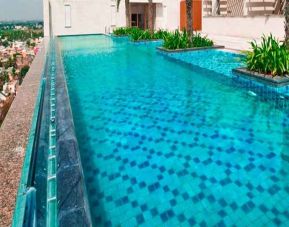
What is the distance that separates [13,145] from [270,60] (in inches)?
308

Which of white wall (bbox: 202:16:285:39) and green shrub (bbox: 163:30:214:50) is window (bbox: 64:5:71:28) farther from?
green shrub (bbox: 163:30:214:50)

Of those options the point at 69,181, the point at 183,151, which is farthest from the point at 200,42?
the point at 69,181

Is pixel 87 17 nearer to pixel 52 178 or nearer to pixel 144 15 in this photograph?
pixel 144 15

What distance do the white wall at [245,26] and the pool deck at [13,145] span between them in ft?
51.9

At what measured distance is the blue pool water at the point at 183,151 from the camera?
3.42 m

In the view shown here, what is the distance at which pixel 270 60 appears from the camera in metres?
8.94

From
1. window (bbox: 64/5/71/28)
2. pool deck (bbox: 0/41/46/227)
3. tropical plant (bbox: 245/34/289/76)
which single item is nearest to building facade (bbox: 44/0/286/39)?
window (bbox: 64/5/71/28)

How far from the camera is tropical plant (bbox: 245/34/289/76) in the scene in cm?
880

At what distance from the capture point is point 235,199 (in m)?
3.57

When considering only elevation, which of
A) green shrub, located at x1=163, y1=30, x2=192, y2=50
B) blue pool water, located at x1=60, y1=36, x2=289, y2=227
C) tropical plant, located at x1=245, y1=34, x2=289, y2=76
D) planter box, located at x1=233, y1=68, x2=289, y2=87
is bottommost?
blue pool water, located at x1=60, y1=36, x2=289, y2=227

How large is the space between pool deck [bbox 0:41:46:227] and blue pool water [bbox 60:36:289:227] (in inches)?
36.6

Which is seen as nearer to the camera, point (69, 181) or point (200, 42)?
point (69, 181)

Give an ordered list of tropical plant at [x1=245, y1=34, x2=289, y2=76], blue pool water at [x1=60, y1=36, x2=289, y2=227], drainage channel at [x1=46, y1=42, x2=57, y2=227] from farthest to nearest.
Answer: tropical plant at [x1=245, y1=34, x2=289, y2=76], blue pool water at [x1=60, y1=36, x2=289, y2=227], drainage channel at [x1=46, y1=42, x2=57, y2=227]

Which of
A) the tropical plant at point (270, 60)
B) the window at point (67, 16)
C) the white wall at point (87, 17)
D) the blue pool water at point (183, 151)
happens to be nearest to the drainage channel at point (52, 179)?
the blue pool water at point (183, 151)
